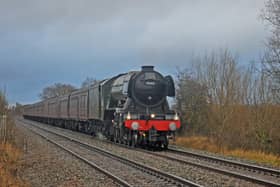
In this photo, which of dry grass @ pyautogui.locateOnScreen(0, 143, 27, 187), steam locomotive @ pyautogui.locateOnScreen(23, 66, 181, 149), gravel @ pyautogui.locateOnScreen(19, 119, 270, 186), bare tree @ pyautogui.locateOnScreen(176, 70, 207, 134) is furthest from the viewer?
bare tree @ pyautogui.locateOnScreen(176, 70, 207, 134)

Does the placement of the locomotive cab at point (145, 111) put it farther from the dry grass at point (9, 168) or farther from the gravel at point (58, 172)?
the dry grass at point (9, 168)

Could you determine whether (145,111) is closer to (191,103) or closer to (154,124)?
(154,124)

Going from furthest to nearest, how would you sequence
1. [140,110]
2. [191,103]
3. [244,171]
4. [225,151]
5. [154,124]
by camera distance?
[191,103] → [140,110] → [225,151] → [154,124] → [244,171]

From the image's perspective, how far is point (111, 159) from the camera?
1850 centimetres

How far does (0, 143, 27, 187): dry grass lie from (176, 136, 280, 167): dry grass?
976 centimetres

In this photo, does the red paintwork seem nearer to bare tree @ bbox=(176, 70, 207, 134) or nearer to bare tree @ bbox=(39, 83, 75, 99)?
bare tree @ bbox=(176, 70, 207, 134)

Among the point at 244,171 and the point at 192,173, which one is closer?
the point at 192,173

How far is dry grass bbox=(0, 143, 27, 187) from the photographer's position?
461 inches

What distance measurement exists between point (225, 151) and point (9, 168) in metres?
12.0

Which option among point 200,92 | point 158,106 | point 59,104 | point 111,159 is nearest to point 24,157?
point 111,159

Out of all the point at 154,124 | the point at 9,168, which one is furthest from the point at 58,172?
the point at 154,124

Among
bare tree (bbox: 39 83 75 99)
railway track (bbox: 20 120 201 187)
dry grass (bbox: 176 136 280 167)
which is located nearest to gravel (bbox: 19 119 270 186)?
railway track (bbox: 20 120 201 187)

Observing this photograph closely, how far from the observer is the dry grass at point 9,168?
11.7 m

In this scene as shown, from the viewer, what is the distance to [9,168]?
15.5m
